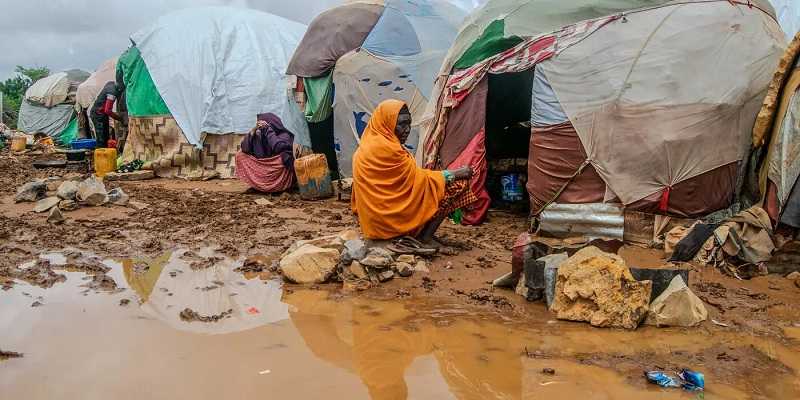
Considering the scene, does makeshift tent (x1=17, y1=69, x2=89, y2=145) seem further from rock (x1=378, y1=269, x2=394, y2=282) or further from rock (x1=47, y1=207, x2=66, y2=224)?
rock (x1=378, y1=269, x2=394, y2=282)

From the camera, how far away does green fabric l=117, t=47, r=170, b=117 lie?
455 inches

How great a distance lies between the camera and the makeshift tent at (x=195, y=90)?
37.1 feet

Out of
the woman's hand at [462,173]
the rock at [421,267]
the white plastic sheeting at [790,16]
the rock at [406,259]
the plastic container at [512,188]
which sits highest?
the white plastic sheeting at [790,16]

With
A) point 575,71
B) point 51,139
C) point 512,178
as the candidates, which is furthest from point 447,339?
point 51,139

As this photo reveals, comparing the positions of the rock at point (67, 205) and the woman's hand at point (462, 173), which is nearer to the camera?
the woman's hand at point (462, 173)

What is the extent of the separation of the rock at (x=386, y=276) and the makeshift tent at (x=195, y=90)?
705cm

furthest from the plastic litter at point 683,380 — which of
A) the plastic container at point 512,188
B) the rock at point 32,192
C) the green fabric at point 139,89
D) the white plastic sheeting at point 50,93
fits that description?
the white plastic sheeting at point 50,93

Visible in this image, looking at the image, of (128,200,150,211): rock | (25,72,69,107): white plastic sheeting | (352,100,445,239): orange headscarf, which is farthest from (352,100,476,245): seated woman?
(25,72,69,107): white plastic sheeting

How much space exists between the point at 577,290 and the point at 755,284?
1.69 m

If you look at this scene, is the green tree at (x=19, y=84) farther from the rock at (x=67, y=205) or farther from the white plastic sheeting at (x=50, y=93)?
the rock at (x=67, y=205)

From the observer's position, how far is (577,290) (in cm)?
351

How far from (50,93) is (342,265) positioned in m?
19.8

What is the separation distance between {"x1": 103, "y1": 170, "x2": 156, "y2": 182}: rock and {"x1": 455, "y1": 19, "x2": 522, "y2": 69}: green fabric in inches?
262

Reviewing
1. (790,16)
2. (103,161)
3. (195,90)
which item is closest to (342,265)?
(790,16)
